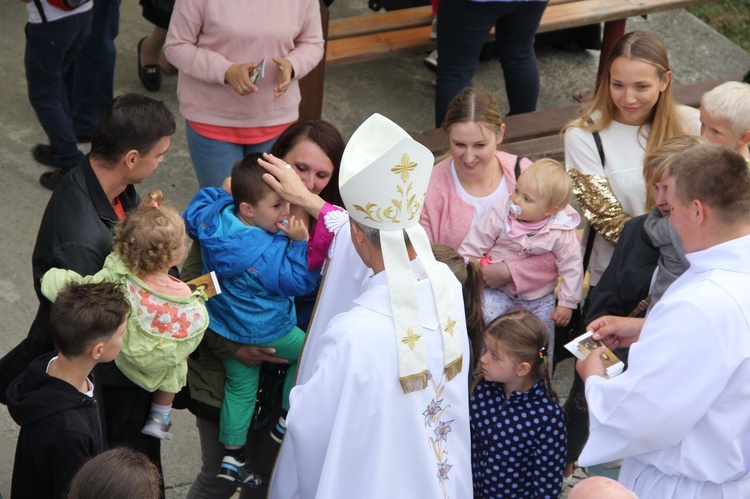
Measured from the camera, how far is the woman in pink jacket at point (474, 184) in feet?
13.5

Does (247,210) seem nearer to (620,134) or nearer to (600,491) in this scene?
(600,491)

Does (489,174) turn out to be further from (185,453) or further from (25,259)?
(25,259)

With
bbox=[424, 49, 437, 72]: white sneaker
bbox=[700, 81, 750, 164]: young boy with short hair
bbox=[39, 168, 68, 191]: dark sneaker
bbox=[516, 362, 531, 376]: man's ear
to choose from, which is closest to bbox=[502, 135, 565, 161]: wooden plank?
bbox=[700, 81, 750, 164]: young boy with short hair

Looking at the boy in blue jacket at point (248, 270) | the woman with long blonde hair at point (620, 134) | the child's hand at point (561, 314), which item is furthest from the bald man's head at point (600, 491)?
the woman with long blonde hair at point (620, 134)

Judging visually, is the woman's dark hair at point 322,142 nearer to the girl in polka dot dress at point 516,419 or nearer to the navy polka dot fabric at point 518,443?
the girl in polka dot dress at point 516,419

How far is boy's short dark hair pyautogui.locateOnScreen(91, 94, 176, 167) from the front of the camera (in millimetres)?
3326

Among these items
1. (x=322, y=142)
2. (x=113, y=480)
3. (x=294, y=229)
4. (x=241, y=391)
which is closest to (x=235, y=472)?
(x=241, y=391)

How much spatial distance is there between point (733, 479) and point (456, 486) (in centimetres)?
89

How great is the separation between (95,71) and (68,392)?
12.0 feet

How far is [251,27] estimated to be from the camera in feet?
15.4

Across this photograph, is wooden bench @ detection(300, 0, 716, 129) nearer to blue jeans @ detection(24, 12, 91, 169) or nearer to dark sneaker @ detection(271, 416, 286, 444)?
blue jeans @ detection(24, 12, 91, 169)

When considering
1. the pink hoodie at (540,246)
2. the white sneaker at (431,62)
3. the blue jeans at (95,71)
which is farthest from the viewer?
the white sneaker at (431,62)

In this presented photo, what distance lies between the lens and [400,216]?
3.02 metres

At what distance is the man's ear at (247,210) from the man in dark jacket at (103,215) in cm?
35
